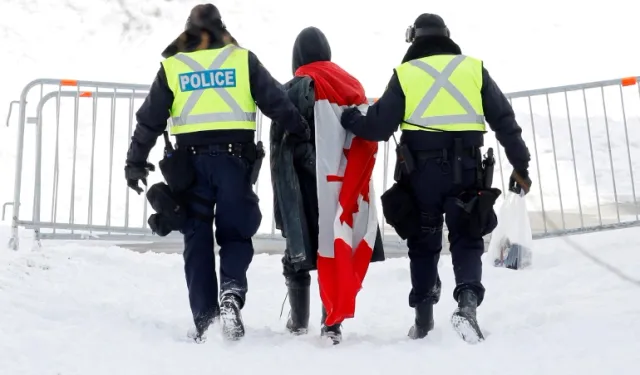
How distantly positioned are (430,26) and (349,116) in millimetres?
577

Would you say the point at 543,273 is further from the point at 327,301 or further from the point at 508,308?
the point at 327,301

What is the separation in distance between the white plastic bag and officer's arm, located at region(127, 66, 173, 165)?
77.2 inches

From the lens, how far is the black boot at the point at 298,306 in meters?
3.93

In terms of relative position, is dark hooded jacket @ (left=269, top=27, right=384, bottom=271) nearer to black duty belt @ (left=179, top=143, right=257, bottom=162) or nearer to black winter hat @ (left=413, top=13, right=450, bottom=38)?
black duty belt @ (left=179, top=143, right=257, bottom=162)

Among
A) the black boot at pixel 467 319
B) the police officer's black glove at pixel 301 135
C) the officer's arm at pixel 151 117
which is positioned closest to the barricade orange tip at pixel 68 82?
the officer's arm at pixel 151 117

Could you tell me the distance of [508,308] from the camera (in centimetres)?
432

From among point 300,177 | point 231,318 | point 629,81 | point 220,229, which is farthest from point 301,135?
point 629,81

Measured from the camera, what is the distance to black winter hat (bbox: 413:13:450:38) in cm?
370

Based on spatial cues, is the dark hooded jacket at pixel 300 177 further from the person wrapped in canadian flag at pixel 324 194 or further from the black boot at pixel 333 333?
the black boot at pixel 333 333

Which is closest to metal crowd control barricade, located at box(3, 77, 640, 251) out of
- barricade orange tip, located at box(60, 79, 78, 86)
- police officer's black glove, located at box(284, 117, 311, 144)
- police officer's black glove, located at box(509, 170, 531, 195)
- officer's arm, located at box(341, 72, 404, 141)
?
barricade orange tip, located at box(60, 79, 78, 86)

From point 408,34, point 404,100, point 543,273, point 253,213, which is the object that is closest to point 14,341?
point 253,213

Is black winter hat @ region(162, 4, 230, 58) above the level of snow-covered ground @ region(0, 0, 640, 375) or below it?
above

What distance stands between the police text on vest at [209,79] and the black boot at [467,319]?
144 cm

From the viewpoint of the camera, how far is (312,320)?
4633 mm
